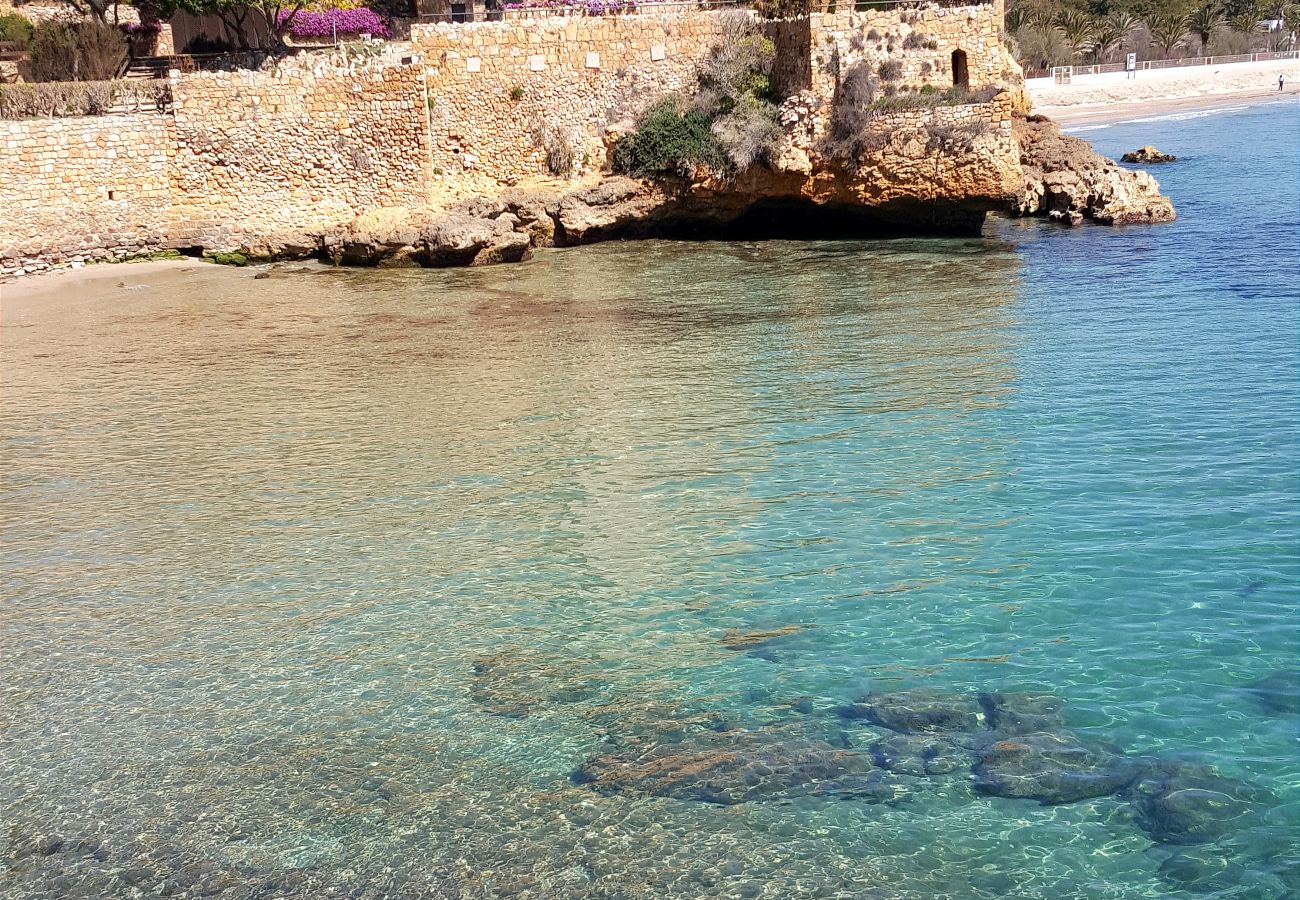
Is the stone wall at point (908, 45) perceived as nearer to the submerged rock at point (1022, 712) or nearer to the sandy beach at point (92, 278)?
the sandy beach at point (92, 278)

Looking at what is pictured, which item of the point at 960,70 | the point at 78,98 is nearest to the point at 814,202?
the point at 960,70

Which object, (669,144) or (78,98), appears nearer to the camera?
(78,98)

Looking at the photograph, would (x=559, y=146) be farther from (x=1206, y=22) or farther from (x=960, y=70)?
(x=1206, y=22)

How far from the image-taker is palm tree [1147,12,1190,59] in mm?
70125

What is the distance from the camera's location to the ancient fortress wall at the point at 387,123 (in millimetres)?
23312

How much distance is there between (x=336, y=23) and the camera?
29.1 m

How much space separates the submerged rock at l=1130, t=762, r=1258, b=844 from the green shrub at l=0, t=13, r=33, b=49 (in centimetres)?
3231

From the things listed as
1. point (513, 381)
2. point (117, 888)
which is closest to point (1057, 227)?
point (513, 381)

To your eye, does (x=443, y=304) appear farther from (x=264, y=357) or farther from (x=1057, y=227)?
(x=1057, y=227)

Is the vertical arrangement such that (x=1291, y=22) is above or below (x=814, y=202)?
above

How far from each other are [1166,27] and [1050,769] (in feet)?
248

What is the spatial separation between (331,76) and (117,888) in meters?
21.4

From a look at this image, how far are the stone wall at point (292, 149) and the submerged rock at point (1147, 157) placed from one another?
24.8 meters

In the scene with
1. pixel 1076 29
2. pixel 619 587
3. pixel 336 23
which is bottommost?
pixel 619 587
